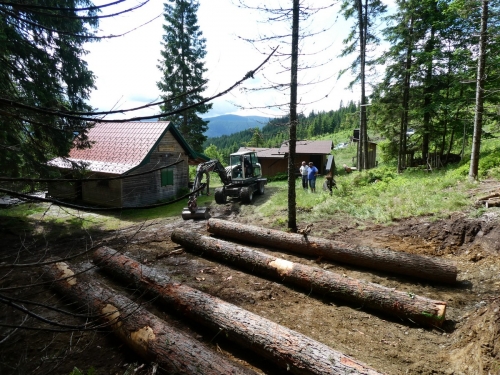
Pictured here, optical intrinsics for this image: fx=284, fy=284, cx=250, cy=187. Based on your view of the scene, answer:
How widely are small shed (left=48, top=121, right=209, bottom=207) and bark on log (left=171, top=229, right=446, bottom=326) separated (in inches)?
385

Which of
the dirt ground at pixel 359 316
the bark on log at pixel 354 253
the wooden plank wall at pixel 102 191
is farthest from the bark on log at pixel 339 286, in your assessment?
the wooden plank wall at pixel 102 191

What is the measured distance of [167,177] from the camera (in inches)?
742

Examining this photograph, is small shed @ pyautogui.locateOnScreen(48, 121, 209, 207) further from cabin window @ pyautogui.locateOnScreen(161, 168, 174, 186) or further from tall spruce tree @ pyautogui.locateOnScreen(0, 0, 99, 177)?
tall spruce tree @ pyautogui.locateOnScreen(0, 0, 99, 177)

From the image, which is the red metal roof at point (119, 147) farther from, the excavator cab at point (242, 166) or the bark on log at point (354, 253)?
the bark on log at point (354, 253)

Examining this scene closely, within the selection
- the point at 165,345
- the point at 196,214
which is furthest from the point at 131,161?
the point at 165,345

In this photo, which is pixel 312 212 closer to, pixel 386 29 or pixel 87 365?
pixel 87 365

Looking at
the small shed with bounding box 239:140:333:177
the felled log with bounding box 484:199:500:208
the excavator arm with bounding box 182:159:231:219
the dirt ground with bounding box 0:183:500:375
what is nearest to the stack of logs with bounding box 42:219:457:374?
the dirt ground with bounding box 0:183:500:375

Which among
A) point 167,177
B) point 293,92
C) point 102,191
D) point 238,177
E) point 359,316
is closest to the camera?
point 359,316

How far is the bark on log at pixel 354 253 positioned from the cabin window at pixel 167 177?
1003cm

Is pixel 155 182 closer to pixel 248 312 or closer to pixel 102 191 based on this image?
pixel 102 191

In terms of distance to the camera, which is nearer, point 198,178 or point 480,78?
point 480,78

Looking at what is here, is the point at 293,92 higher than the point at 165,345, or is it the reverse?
the point at 293,92

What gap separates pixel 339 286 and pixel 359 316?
67cm

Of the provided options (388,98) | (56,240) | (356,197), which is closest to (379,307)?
(356,197)
